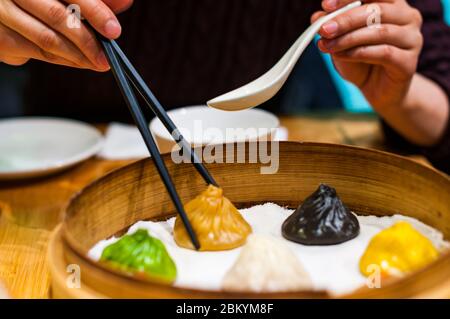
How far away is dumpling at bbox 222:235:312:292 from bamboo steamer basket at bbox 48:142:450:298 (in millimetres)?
180

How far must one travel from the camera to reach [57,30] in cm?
124

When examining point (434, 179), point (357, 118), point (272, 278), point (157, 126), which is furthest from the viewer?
point (357, 118)

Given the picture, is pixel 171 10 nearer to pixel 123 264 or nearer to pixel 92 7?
pixel 92 7

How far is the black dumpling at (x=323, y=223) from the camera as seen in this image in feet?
3.18

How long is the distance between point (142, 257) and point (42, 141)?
4.22 ft

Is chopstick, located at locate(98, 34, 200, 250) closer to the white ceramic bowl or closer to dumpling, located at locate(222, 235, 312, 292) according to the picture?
dumpling, located at locate(222, 235, 312, 292)

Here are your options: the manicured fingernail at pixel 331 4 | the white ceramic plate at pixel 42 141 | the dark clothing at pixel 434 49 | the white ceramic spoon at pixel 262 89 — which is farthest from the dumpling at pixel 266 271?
the dark clothing at pixel 434 49

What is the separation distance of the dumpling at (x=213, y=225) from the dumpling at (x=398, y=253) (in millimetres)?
225

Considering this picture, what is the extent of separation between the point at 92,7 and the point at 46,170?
0.67 meters

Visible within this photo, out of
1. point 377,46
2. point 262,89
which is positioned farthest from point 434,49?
point 262,89

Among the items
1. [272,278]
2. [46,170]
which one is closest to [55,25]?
[46,170]

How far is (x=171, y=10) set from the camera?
89.0 inches

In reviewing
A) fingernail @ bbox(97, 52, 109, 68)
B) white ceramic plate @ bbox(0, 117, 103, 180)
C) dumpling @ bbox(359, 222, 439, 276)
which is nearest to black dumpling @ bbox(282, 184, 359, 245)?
dumpling @ bbox(359, 222, 439, 276)

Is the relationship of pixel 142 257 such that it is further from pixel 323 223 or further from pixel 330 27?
pixel 330 27
